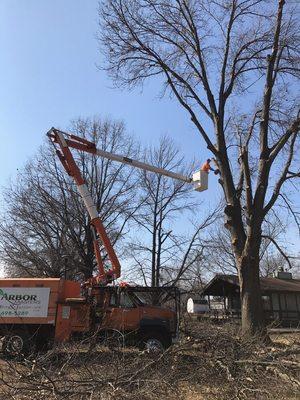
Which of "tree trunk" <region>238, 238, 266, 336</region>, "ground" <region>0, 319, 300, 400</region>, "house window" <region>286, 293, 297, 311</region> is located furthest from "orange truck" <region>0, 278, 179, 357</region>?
"house window" <region>286, 293, 297, 311</region>

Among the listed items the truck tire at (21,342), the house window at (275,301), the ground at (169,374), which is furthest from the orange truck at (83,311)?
the house window at (275,301)

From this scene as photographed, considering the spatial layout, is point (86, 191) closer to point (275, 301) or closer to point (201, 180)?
point (201, 180)

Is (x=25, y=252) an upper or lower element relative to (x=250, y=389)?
upper

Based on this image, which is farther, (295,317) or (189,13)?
(295,317)

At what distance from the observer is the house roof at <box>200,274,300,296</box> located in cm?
3562

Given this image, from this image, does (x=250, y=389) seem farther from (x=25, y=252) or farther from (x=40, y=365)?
(x=25, y=252)

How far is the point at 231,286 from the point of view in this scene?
1453 inches

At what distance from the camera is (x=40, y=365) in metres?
7.48

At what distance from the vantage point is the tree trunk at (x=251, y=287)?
14.6 m

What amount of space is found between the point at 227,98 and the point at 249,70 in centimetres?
151

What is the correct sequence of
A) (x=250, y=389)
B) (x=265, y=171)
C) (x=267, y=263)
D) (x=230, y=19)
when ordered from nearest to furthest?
(x=250, y=389), (x=265, y=171), (x=230, y=19), (x=267, y=263)

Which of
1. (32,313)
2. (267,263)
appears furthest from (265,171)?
(267,263)

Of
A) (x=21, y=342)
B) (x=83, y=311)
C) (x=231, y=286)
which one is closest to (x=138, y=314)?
(x=83, y=311)

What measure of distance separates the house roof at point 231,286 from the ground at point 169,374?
26.1 metres
